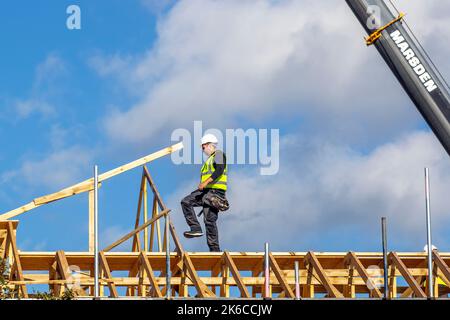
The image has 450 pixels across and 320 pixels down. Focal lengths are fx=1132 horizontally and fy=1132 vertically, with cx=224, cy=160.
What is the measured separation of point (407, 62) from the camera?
23.8 meters

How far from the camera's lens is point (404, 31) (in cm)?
2398

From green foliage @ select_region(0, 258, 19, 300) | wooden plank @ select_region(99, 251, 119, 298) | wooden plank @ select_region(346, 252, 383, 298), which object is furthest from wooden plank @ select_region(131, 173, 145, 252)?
green foliage @ select_region(0, 258, 19, 300)

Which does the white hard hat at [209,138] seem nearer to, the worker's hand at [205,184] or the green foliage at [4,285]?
the worker's hand at [205,184]

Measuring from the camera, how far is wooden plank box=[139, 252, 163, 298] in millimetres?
20875

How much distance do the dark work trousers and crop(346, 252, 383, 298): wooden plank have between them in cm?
268

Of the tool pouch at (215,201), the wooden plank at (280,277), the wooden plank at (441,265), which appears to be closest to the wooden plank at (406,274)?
the wooden plank at (441,265)

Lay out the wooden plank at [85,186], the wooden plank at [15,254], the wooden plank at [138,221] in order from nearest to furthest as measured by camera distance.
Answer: the wooden plank at [15,254] → the wooden plank at [85,186] → the wooden plank at [138,221]

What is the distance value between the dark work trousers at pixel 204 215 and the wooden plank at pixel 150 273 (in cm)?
122

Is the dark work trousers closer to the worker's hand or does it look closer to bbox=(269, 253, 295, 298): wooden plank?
the worker's hand

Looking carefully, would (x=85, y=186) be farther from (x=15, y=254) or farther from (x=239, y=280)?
(x=239, y=280)

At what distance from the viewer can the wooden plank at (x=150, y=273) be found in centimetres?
2088

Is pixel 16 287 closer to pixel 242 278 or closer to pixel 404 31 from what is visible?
pixel 242 278

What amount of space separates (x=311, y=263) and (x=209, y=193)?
8.07ft

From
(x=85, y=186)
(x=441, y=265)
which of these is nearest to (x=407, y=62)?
(x=441, y=265)
